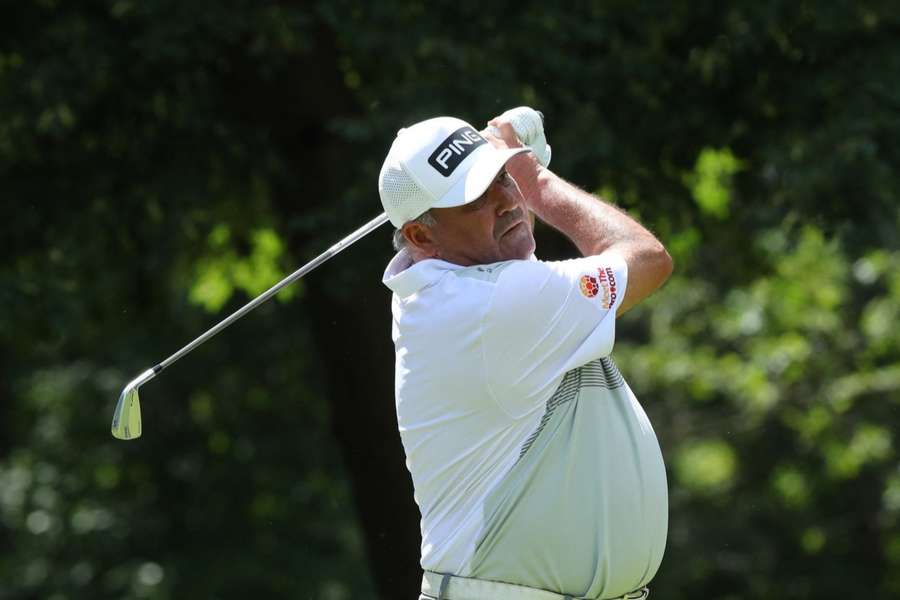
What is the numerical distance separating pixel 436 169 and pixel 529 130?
53 cm

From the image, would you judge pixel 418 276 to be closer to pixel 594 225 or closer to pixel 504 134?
pixel 594 225

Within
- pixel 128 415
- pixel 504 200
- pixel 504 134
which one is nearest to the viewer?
pixel 504 200

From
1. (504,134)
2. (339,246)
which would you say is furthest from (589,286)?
A: (339,246)

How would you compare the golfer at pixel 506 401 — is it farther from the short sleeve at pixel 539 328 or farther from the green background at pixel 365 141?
the green background at pixel 365 141

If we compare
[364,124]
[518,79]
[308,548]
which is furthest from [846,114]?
[308,548]

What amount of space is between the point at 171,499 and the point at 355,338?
6.92m

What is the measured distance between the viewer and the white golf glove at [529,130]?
3787mm

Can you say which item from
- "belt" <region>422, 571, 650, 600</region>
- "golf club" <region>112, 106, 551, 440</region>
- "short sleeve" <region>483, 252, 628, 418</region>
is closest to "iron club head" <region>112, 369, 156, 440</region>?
"golf club" <region>112, 106, 551, 440</region>

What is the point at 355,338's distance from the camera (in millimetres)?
7902

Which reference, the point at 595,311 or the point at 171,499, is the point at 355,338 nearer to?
the point at 595,311

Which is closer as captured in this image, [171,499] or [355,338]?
[355,338]

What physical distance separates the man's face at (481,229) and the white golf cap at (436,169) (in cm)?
5

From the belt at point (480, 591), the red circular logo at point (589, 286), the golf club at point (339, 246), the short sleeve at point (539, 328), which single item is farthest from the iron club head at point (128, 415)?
the red circular logo at point (589, 286)

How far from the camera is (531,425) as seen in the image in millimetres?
3279
